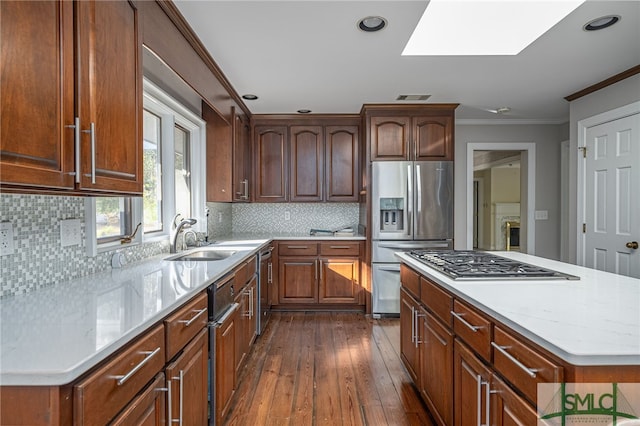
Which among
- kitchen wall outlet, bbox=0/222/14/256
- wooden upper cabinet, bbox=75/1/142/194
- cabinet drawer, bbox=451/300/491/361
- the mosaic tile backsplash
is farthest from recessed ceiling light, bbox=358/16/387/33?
the mosaic tile backsplash

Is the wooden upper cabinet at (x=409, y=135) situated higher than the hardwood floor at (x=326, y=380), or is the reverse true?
the wooden upper cabinet at (x=409, y=135)

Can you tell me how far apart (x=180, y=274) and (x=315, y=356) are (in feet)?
5.14

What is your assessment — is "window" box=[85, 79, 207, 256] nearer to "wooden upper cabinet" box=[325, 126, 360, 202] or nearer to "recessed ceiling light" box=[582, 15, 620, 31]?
"wooden upper cabinet" box=[325, 126, 360, 202]

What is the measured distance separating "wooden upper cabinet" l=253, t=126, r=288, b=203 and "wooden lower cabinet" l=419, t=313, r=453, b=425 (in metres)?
2.86

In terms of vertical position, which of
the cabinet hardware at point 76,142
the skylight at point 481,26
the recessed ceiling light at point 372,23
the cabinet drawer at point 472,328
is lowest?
the cabinet drawer at point 472,328

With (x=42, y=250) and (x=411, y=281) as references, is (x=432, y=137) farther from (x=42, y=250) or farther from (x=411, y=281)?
(x=42, y=250)

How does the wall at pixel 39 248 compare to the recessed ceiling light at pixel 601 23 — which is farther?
the recessed ceiling light at pixel 601 23

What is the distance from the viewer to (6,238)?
1343 mm

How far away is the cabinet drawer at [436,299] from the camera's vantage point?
171 centimetres

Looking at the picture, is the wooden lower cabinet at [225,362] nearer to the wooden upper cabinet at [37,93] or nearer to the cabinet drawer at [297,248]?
the wooden upper cabinet at [37,93]

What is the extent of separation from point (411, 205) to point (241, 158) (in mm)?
1974

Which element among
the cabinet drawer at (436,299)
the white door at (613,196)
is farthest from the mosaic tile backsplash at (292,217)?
the cabinet drawer at (436,299)

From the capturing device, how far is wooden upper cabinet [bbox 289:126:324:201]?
4.51 metres

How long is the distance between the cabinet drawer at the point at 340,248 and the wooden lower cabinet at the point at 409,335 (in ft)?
5.19
